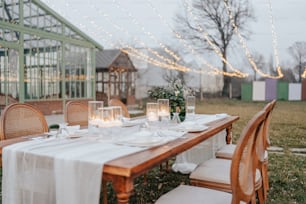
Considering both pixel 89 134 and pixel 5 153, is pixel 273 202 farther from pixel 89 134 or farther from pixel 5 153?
pixel 5 153

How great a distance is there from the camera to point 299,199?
2.76 metres

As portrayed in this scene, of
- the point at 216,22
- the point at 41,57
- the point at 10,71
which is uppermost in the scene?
the point at 216,22

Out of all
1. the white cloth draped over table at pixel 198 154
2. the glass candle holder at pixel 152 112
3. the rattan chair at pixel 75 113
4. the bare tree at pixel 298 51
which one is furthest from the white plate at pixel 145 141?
the bare tree at pixel 298 51

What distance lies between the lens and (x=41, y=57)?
30.3 ft

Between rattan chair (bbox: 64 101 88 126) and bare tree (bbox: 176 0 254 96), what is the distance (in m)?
16.5

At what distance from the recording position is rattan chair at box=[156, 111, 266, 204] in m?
1.51

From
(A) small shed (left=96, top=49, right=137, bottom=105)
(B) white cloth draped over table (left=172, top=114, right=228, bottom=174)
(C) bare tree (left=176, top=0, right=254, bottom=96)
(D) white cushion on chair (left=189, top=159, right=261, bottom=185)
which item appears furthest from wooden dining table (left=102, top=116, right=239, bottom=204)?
(C) bare tree (left=176, top=0, right=254, bottom=96)

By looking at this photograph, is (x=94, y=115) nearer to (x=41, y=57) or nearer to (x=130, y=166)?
(x=130, y=166)

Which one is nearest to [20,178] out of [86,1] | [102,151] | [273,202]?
[102,151]

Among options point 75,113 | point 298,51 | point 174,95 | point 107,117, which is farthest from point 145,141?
point 298,51

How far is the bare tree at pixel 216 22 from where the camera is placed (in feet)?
62.4

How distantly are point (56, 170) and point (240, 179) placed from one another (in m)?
0.93

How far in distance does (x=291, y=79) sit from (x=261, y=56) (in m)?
3.24

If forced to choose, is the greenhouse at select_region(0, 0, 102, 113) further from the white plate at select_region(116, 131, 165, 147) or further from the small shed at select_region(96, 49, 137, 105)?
the white plate at select_region(116, 131, 165, 147)
